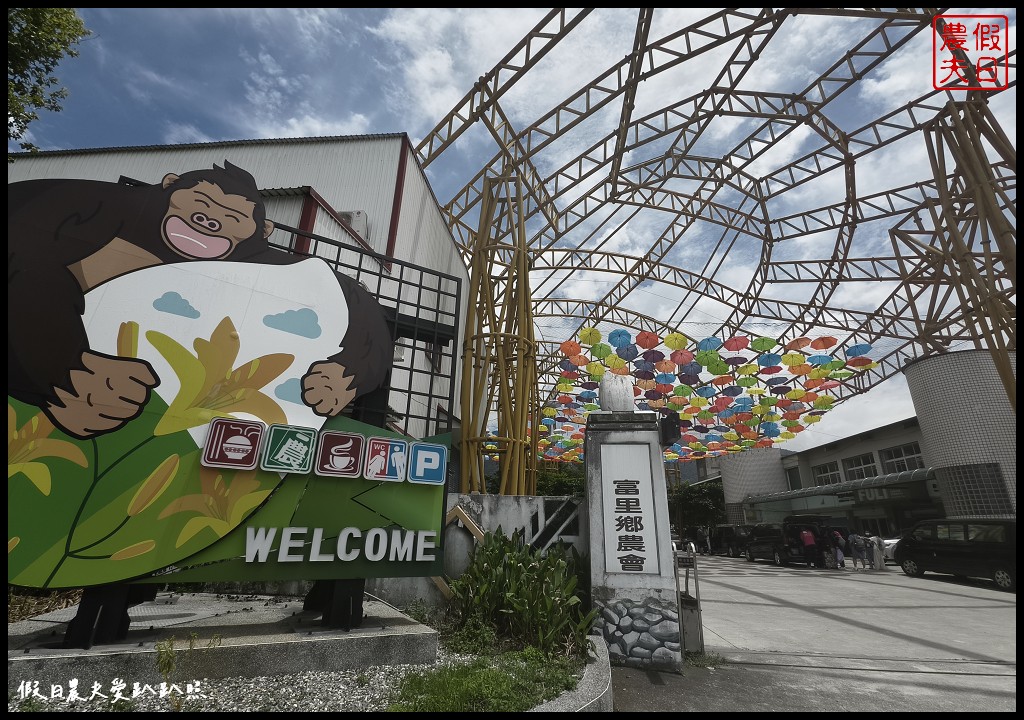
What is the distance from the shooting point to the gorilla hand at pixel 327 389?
16.9ft

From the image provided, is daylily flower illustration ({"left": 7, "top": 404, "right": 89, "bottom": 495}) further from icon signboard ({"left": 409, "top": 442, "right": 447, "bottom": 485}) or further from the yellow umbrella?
the yellow umbrella

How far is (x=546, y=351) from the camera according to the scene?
2903 cm

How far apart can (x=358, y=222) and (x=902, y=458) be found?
30280 millimetres

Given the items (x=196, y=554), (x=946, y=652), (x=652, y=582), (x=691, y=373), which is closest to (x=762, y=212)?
(x=691, y=373)

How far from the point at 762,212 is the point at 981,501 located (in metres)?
13.0

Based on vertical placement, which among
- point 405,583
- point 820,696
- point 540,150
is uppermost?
point 540,150

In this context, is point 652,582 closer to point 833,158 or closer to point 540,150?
point 540,150

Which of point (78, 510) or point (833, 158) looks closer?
point (78, 510)

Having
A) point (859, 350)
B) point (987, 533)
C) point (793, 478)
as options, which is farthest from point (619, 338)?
point (793, 478)

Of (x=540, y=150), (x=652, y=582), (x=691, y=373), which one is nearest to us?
(x=652, y=582)

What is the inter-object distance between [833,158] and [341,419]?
59.2ft

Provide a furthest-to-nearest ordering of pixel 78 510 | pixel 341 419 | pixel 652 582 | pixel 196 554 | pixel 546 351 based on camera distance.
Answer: pixel 546 351
pixel 652 582
pixel 341 419
pixel 196 554
pixel 78 510

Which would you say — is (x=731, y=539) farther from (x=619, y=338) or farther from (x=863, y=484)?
(x=619, y=338)

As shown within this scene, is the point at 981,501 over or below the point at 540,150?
below
